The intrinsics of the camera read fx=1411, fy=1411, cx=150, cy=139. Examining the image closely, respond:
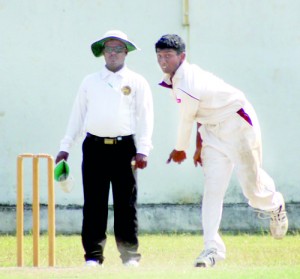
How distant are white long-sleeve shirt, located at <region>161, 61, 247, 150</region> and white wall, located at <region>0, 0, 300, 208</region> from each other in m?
3.93

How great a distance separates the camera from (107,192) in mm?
11344

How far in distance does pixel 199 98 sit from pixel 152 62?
4.13 m

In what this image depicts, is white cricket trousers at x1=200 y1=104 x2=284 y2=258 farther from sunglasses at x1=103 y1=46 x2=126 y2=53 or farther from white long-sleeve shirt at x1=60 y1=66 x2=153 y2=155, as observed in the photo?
sunglasses at x1=103 y1=46 x2=126 y2=53

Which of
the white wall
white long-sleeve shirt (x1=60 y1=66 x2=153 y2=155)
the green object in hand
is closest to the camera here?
white long-sleeve shirt (x1=60 y1=66 x2=153 y2=155)

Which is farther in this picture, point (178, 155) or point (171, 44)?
point (178, 155)

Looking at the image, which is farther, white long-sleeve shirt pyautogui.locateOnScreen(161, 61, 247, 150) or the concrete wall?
the concrete wall

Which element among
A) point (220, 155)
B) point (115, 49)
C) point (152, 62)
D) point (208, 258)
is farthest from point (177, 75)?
point (152, 62)

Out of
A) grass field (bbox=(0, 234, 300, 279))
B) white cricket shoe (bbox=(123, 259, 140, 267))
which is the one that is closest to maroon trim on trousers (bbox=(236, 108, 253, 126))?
grass field (bbox=(0, 234, 300, 279))

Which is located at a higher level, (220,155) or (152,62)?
(152,62)

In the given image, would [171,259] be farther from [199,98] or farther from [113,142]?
[199,98]

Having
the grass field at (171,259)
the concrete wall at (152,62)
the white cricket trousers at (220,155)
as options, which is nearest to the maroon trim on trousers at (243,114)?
the white cricket trousers at (220,155)

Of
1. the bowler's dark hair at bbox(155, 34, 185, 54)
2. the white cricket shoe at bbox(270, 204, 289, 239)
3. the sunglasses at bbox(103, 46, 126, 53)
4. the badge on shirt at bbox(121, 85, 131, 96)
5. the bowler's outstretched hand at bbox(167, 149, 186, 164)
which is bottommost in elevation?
the white cricket shoe at bbox(270, 204, 289, 239)

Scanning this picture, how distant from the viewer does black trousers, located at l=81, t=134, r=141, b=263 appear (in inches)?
443

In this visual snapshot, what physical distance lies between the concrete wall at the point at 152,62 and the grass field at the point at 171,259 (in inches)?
31.3
